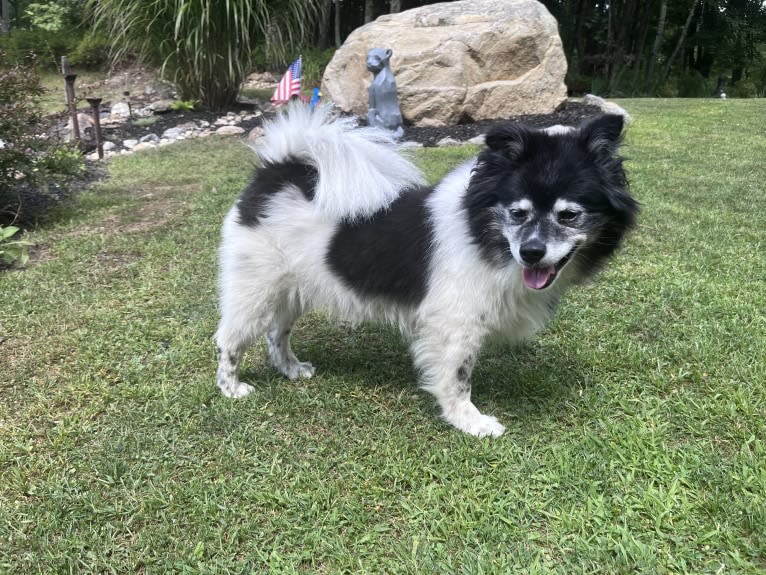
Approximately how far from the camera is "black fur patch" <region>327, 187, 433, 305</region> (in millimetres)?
2586

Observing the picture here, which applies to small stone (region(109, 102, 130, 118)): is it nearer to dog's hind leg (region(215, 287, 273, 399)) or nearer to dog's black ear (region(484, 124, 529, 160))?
dog's hind leg (region(215, 287, 273, 399))

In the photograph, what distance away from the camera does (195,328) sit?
11.9ft

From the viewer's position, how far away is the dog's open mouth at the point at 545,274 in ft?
7.25

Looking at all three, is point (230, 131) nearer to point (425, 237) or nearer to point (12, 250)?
point (12, 250)

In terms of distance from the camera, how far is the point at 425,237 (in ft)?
8.40

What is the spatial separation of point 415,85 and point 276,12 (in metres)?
3.54

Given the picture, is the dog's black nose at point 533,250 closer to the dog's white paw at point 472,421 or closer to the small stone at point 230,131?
the dog's white paw at point 472,421

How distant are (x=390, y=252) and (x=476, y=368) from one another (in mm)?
1015

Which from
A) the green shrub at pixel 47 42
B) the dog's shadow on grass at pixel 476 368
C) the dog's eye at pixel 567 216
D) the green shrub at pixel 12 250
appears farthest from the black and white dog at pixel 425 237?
the green shrub at pixel 47 42

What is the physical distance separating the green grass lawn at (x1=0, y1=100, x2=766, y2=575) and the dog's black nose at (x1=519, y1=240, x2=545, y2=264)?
933mm

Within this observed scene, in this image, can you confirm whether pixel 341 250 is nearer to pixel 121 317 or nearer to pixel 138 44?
pixel 121 317

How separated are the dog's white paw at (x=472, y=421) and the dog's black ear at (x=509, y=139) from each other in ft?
3.93

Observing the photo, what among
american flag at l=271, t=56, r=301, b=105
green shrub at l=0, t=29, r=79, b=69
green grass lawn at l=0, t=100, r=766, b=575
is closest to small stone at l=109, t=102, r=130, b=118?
american flag at l=271, t=56, r=301, b=105

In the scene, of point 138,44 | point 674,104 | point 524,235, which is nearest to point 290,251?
point 524,235
